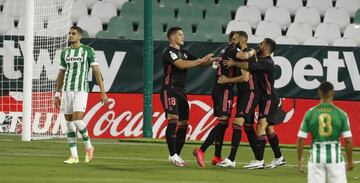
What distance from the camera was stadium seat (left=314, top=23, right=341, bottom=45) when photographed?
78.7 ft

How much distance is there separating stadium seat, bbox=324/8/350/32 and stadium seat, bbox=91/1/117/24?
17.3ft

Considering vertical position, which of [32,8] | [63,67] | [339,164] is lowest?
[339,164]

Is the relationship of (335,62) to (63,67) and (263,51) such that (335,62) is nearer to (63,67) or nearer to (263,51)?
(263,51)

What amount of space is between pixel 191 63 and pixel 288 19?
10529 millimetres

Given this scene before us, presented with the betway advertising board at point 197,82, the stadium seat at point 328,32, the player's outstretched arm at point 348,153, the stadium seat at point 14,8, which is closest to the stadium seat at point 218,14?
the stadium seat at point 328,32

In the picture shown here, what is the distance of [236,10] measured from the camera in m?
24.8

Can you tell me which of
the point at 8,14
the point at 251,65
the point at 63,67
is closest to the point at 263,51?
the point at 251,65

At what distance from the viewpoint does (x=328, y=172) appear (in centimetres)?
913

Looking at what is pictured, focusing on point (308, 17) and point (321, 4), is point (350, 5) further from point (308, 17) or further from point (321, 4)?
point (308, 17)

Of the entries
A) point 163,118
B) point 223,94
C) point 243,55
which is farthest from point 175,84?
point 163,118

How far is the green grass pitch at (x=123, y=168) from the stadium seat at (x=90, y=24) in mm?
6073

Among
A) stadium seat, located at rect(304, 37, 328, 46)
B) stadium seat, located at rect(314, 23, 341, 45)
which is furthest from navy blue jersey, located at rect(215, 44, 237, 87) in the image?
stadium seat, located at rect(314, 23, 341, 45)

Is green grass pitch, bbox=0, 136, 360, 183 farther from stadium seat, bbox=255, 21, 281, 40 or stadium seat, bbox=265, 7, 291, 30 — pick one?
stadium seat, bbox=265, 7, 291, 30

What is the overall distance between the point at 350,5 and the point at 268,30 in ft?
7.74
